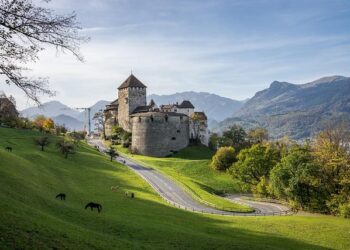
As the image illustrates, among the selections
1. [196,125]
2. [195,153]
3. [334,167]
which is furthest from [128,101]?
[334,167]

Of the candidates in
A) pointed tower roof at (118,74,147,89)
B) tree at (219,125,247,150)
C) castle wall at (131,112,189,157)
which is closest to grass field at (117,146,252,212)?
castle wall at (131,112,189,157)

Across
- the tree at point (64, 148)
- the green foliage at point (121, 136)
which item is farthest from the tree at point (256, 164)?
the green foliage at point (121, 136)

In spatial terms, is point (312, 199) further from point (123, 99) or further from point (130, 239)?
point (123, 99)

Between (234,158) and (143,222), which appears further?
(234,158)

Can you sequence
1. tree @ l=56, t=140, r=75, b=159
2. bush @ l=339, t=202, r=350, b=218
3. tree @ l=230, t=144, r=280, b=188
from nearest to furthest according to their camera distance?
bush @ l=339, t=202, r=350, b=218
tree @ l=56, t=140, r=75, b=159
tree @ l=230, t=144, r=280, b=188

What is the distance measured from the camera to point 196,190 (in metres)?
79.8

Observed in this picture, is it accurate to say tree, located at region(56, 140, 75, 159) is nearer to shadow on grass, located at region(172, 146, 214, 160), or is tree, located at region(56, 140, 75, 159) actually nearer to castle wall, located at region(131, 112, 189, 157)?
castle wall, located at region(131, 112, 189, 157)

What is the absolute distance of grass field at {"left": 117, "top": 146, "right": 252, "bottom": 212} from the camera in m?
88.3

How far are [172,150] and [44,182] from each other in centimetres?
7007

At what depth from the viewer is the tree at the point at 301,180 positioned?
66312mm

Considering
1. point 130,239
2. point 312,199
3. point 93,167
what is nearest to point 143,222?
point 130,239

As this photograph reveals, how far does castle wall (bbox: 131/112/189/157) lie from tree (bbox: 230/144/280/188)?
3166cm

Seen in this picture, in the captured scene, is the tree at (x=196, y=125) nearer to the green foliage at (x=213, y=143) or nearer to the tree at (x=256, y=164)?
the green foliage at (x=213, y=143)

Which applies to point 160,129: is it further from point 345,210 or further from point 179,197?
point 345,210
